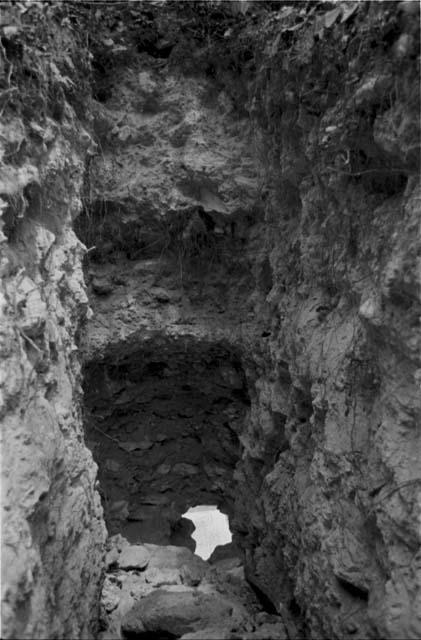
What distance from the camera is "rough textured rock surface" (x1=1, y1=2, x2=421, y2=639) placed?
2.07 meters

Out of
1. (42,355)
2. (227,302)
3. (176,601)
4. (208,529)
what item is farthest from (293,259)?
(208,529)

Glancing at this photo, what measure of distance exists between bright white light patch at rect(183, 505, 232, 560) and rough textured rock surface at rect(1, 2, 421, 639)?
1.38 metres

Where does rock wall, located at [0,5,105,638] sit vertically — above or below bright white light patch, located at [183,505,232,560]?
above

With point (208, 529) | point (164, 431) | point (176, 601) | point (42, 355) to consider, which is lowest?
point (208, 529)

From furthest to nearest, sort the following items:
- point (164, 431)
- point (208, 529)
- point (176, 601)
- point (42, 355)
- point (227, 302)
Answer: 1. point (208, 529)
2. point (164, 431)
3. point (227, 302)
4. point (176, 601)
5. point (42, 355)

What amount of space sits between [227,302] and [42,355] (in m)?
2.10

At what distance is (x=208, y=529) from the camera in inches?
268

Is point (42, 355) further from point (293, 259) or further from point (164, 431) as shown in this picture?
point (164, 431)

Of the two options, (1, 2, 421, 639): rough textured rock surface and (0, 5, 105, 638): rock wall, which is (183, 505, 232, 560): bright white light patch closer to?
(1, 2, 421, 639): rough textured rock surface

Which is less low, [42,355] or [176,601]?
[42,355]

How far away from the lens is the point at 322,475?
255cm

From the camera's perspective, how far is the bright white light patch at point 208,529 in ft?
21.2

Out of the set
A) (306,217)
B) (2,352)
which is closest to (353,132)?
(306,217)

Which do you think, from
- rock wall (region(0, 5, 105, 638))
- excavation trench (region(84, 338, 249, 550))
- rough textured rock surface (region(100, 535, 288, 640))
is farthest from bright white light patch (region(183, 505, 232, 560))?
rock wall (region(0, 5, 105, 638))
